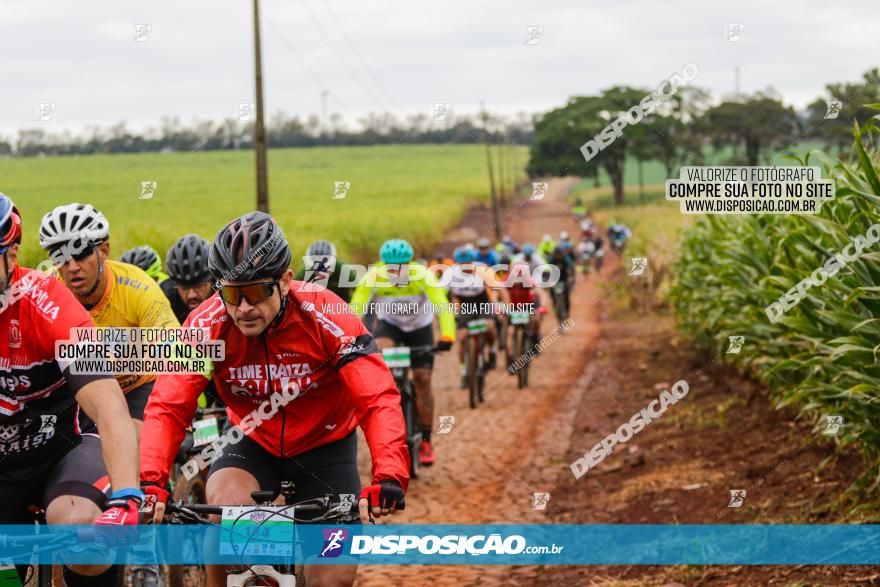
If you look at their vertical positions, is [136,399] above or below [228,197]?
below

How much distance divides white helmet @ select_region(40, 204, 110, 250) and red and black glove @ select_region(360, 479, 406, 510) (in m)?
2.74

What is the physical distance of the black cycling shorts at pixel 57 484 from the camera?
14.4 feet

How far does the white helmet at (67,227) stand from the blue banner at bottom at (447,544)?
5.59ft

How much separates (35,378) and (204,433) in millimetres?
2517

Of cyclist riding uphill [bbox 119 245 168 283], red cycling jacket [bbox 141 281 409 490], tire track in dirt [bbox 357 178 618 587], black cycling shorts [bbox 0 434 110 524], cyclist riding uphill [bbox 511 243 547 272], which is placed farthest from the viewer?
cyclist riding uphill [bbox 511 243 547 272]

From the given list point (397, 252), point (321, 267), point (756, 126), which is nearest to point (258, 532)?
point (321, 267)

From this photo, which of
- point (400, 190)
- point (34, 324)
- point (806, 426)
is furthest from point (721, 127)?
point (400, 190)

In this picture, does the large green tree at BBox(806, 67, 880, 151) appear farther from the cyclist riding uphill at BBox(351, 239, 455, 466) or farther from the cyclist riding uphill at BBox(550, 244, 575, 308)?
the cyclist riding uphill at BBox(550, 244, 575, 308)

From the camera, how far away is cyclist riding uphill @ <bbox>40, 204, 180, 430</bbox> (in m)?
5.85

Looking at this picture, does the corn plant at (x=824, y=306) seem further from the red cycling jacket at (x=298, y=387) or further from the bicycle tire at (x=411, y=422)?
the bicycle tire at (x=411, y=422)

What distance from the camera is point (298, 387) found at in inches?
183

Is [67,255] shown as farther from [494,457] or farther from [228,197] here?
[228,197]
